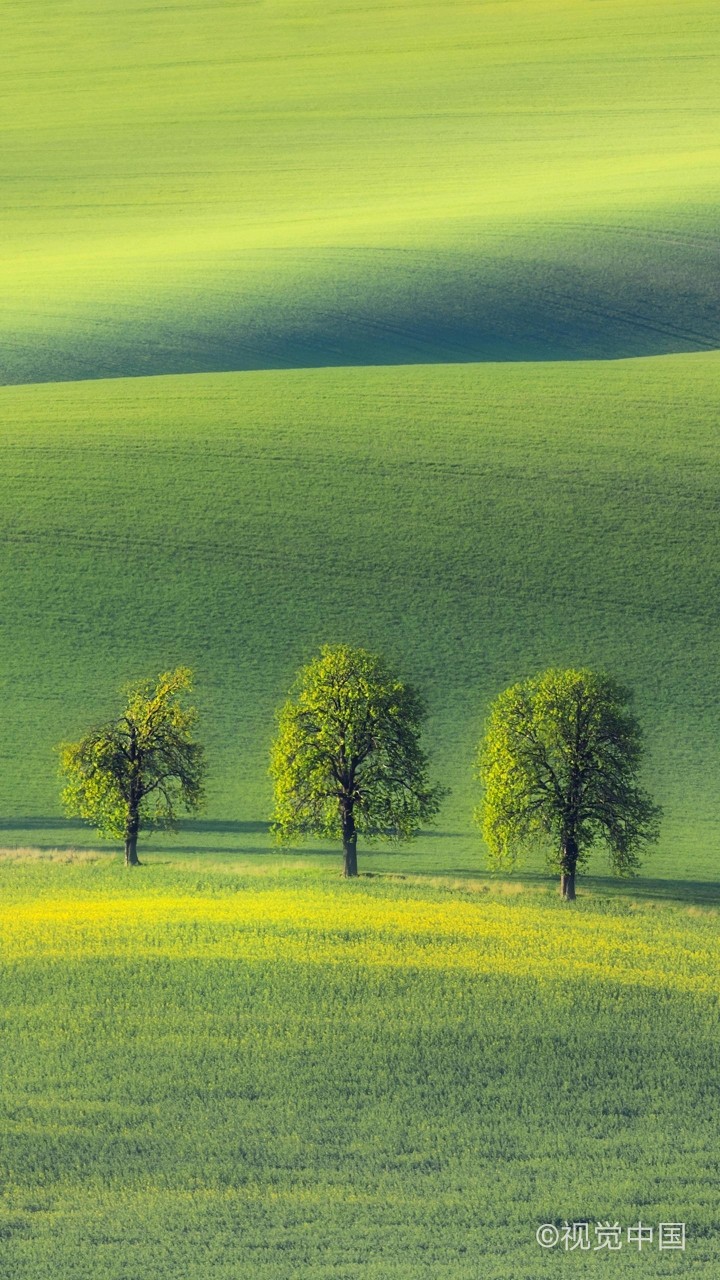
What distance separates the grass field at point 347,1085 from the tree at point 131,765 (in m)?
6.16

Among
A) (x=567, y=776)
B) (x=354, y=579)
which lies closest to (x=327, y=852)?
(x=567, y=776)

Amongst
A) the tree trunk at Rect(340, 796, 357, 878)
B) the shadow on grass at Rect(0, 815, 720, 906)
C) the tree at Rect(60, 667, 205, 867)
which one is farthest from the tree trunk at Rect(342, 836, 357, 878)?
the tree at Rect(60, 667, 205, 867)

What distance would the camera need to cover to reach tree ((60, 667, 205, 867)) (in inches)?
1561

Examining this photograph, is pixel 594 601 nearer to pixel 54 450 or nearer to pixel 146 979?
pixel 54 450

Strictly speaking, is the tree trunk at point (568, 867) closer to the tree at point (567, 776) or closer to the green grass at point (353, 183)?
the tree at point (567, 776)

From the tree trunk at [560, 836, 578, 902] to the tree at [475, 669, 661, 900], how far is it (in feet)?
0.07

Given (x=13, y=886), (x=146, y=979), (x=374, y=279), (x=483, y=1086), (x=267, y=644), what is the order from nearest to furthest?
(x=483, y=1086), (x=146, y=979), (x=13, y=886), (x=267, y=644), (x=374, y=279)

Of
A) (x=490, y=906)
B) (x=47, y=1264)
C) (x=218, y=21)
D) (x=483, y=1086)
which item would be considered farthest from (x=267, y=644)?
(x=218, y=21)

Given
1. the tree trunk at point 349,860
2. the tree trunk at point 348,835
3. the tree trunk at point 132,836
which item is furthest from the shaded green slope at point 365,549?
the tree trunk at point 349,860

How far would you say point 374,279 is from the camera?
288 feet

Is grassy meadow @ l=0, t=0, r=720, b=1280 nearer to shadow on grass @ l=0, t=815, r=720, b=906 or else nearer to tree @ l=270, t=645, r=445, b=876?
shadow on grass @ l=0, t=815, r=720, b=906

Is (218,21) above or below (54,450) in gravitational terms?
above

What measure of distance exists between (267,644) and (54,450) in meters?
18.2

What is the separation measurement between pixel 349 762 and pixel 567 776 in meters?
5.25
